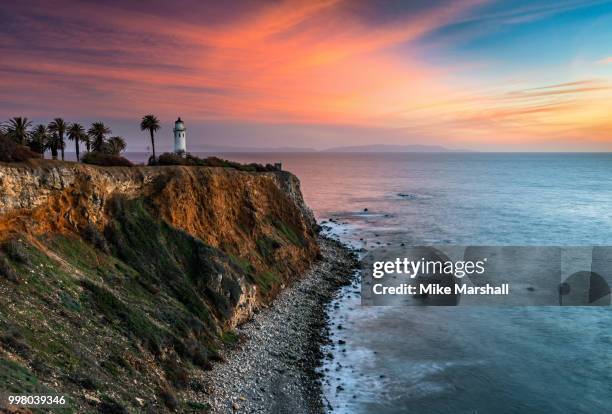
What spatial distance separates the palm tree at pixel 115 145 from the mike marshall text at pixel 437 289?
147 ft

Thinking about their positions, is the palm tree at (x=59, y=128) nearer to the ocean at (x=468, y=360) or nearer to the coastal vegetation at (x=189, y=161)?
the coastal vegetation at (x=189, y=161)

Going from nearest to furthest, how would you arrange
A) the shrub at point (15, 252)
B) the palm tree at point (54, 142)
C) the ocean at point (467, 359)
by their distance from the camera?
the shrub at point (15, 252) < the ocean at point (467, 359) < the palm tree at point (54, 142)

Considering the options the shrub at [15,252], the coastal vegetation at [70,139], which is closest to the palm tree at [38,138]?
the coastal vegetation at [70,139]

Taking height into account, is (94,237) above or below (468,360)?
above

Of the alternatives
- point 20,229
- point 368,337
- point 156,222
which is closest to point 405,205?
point 368,337

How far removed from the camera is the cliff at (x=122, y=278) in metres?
19.6

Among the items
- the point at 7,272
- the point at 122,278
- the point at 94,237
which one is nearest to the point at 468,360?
the point at 122,278

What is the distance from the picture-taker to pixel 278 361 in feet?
104

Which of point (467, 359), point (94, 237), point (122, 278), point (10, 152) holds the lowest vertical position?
point (467, 359)

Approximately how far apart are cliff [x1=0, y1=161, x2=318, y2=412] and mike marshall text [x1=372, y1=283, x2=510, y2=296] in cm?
1284

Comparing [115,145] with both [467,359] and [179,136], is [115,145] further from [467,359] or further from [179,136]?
[467,359]

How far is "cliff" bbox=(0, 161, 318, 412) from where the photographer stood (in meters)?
19.6

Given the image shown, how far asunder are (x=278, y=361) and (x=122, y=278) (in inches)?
553

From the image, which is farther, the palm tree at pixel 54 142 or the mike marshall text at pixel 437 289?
the palm tree at pixel 54 142
